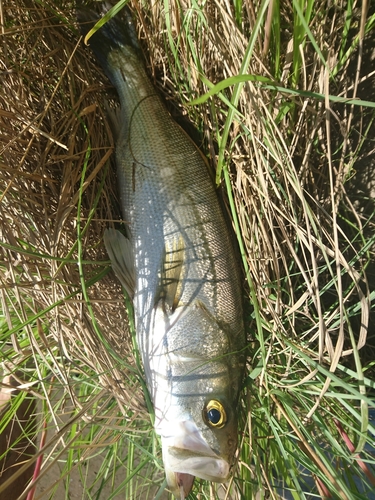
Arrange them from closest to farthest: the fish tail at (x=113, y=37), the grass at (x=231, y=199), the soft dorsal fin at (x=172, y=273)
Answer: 1. the grass at (x=231, y=199)
2. the soft dorsal fin at (x=172, y=273)
3. the fish tail at (x=113, y=37)

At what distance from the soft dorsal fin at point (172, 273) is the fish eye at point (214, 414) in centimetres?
33

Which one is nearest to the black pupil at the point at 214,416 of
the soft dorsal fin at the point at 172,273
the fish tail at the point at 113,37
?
the soft dorsal fin at the point at 172,273

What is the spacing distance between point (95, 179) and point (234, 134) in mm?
530

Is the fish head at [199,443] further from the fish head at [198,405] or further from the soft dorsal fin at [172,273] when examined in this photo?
the soft dorsal fin at [172,273]

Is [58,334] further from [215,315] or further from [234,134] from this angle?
[234,134]

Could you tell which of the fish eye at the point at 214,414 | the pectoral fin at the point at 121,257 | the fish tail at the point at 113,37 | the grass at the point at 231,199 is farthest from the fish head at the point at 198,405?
the fish tail at the point at 113,37

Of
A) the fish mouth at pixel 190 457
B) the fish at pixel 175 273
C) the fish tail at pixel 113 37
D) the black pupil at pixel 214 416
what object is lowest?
the fish mouth at pixel 190 457

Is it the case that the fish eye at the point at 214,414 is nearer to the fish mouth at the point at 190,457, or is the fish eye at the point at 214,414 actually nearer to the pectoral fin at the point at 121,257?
the fish mouth at the point at 190,457

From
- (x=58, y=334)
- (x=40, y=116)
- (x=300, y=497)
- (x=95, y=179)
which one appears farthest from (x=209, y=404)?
(x=40, y=116)

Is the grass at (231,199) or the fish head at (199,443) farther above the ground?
the grass at (231,199)

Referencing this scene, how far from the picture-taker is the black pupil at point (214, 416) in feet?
3.95

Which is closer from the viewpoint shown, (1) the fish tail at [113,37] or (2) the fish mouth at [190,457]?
(2) the fish mouth at [190,457]

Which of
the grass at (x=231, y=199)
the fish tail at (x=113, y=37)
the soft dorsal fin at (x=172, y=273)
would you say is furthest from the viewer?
the fish tail at (x=113, y=37)

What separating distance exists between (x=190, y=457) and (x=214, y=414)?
0.47 feet
